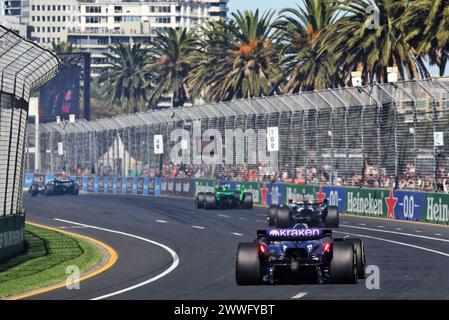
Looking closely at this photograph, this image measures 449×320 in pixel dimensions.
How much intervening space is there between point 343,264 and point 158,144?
5130 centimetres

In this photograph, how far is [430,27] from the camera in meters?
55.1

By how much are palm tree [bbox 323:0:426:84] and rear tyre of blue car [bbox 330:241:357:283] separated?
3521 centimetres

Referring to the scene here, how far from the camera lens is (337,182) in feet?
175

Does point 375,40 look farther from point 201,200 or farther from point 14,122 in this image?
point 14,122

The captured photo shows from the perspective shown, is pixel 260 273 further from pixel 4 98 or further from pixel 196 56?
pixel 196 56

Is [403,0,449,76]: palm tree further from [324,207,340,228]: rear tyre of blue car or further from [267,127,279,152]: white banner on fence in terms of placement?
[324,207,340,228]: rear tyre of blue car

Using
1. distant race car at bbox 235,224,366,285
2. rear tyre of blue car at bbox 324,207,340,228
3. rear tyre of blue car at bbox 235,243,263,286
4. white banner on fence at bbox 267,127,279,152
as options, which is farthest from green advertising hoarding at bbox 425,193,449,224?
rear tyre of blue car at bbox 235,243,263,286

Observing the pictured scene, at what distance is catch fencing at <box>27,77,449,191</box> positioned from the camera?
4575 centimetres

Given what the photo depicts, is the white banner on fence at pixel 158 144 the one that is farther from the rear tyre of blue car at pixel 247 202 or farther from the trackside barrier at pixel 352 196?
the rear tyre of blue car at pixel 247 202

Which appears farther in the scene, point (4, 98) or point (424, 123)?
point (424, 123)
